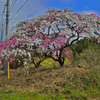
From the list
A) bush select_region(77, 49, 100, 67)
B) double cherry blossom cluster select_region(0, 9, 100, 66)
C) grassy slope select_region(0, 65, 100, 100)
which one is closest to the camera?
grassy slope select_region(0, 65, 100, 100)

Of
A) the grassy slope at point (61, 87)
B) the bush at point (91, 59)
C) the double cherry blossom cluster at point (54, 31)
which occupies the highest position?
the double cherry blossom cluster at point (54, 31)

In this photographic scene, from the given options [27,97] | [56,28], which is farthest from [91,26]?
[27,97]

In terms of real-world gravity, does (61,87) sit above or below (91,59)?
below

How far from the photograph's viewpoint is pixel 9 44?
11.3 m

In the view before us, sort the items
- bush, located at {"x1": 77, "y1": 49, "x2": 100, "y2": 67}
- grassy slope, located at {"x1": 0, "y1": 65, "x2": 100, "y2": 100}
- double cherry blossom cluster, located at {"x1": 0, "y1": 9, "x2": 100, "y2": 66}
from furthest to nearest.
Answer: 1. bush, located at {"x1": 77, "y1": 49, "x2": 100, "y2": 67}
2. double cherry blossom cluster, located at {"x1": 0, "y1": 9, "x2": 100, "y2": 66}
3. grassy slope, located at {"x1": 0, "y1": 65, "x2": 100, "y2": 100}

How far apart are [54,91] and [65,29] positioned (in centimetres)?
492

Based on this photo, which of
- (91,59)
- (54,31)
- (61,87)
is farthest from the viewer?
(91,59)

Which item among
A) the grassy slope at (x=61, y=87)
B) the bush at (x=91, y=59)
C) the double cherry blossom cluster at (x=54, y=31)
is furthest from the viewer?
the bush at (x=91, y=59)

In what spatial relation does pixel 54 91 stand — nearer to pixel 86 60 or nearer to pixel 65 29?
pixel 65 29

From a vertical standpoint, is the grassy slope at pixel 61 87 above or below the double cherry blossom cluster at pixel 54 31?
below

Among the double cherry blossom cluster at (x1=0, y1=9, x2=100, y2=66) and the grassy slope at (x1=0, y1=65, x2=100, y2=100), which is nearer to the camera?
the grassy slope at (x1=0, y1=65, x2=100, y2=100)

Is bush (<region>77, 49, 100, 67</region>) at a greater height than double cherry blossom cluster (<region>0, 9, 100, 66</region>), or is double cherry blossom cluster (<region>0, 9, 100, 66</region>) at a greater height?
double cherry blossom cluster (<region>0, 9, 100, 66</region>)

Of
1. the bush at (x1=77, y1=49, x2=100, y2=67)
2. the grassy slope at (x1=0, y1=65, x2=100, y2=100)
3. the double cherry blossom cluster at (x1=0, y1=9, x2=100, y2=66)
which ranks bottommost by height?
the grassy slope at (x1=0, y1=65, x2=100, y2=100)

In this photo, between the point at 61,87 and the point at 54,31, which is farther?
the point at 54,31
